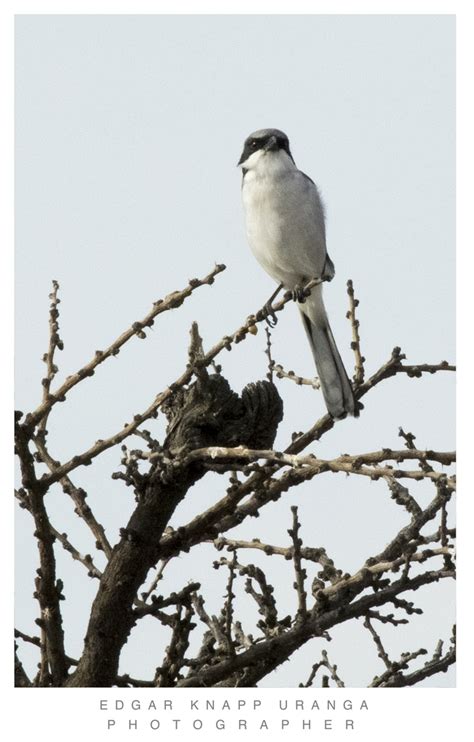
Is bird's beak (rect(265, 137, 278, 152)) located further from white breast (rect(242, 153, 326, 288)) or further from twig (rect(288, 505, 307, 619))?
twig (rect(288, 505, 307, 619))

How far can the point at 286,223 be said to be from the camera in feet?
20.3

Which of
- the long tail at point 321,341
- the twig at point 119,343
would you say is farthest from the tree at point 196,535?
the long tail at point 321,341

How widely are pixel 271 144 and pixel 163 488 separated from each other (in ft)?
12.5

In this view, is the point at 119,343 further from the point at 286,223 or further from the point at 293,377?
the point at 286,223

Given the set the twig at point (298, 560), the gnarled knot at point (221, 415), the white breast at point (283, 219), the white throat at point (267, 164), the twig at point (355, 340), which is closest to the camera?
the twig at point (298, 560)

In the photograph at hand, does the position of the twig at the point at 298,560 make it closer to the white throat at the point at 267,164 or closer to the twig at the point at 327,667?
the twig at the point at 327,667

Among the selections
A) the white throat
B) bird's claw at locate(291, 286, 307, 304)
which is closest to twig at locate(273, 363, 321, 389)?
bird's claw at locate(291, 286, 307, 304)

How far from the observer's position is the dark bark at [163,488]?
3258mm

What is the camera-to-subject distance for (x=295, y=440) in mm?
3623

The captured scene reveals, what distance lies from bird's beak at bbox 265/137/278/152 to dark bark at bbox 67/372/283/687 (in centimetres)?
335

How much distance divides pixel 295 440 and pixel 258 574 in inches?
21.4
